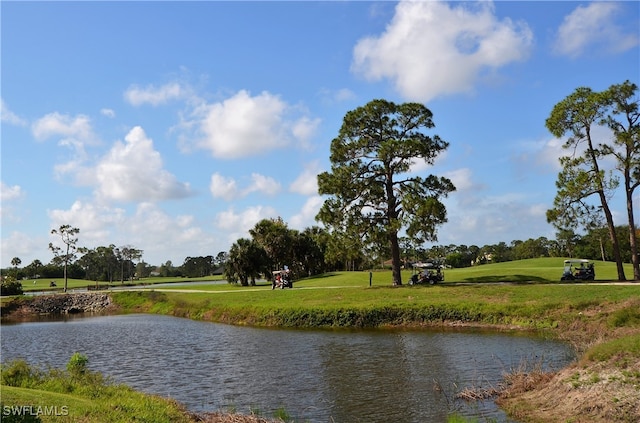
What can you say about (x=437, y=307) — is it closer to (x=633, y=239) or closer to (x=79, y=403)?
(x=633, y=239)

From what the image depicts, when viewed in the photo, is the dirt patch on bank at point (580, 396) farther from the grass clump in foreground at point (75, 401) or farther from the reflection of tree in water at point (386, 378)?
the grass clump in foreground at point (75, 401)

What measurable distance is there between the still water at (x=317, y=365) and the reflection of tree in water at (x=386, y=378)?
40 millimetres

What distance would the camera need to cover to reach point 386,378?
64.7ft

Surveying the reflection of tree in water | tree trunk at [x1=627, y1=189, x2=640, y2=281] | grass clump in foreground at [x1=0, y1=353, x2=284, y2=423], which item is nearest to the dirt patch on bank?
the reflection of tree in water

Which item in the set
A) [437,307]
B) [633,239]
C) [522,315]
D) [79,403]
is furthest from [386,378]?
[633,239]

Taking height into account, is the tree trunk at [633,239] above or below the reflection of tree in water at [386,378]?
above

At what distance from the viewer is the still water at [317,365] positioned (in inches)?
654

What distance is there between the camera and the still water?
16609mm

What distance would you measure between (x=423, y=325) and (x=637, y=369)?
20.6 m

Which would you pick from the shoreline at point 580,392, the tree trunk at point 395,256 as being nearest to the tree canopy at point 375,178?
the tree trunk at point 395,256

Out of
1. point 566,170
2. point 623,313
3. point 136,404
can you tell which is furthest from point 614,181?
point 136,404

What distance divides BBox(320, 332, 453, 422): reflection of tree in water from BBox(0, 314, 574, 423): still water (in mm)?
40

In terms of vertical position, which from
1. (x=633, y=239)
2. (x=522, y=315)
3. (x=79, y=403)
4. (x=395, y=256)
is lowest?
(x=522, y=315)

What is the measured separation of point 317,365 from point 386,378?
175 inches
